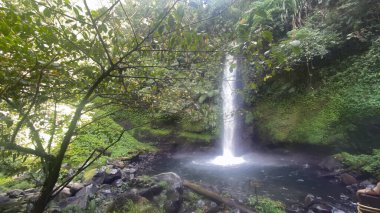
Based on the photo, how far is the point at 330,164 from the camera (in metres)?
8.75

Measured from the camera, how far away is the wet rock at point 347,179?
739cm

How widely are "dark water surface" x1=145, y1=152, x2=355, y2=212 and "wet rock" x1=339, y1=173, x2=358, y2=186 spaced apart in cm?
19

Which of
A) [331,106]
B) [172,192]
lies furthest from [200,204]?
[331,106]

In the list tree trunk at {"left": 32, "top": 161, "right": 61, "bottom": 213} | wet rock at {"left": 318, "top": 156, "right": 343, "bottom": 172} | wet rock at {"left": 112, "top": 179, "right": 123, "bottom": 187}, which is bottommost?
wet rock at {"left": 112, "top": 179, "right": 123, "bottom": 187}

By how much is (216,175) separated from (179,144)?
4.55 m

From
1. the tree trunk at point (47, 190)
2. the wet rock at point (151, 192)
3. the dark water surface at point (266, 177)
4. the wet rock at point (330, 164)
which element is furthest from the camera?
the wet rock at point (330, 164)

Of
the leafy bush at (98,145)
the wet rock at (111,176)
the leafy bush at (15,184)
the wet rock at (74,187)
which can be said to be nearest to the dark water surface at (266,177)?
the leafy bush at (98,145)

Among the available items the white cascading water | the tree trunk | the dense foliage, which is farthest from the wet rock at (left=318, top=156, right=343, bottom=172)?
the tree trunk

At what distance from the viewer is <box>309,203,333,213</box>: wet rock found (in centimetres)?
562

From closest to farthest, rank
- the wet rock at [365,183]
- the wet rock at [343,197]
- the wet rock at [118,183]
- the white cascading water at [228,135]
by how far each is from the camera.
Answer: the wet rock at [343,197], the wet rock at [365,183], the wet rock at [118,183], the white cascading water at [228,135]

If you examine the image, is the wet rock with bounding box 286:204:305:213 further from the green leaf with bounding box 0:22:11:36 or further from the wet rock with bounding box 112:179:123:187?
the green leaf with bounding box 0:22:11:36

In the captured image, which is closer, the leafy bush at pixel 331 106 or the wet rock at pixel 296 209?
the wet rock at pixel 296 209

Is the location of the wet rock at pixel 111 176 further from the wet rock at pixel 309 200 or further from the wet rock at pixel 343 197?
the wet rock at pixel 343 197

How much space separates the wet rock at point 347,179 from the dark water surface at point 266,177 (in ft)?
0.61
